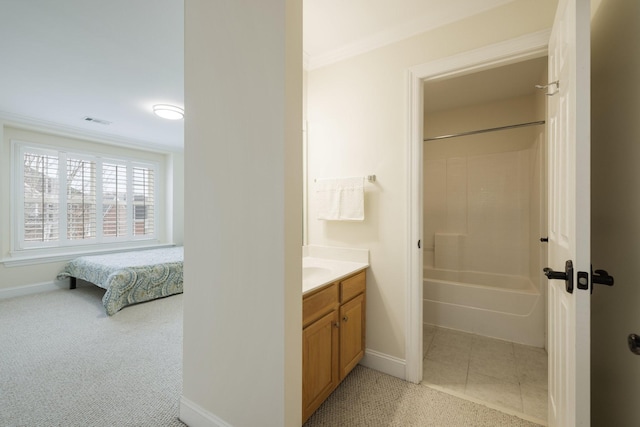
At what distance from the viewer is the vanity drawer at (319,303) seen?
1378 mm

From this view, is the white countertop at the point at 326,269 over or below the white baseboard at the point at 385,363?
over

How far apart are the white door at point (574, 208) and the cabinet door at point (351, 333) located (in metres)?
1.04

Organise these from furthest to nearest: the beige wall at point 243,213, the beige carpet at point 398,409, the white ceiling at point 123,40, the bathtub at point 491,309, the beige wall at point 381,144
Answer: the bathtub at point 491,309 → the beige wall at point 381,144 → the white ceiling at point 123,40 → the beige carpet at point 398,409 → the beige wall at point 243,213

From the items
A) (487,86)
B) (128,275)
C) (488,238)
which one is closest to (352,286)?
(488,238)

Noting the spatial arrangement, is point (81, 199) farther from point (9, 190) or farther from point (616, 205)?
point (616, 205)

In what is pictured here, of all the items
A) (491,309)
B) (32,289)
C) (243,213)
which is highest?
(243,213)

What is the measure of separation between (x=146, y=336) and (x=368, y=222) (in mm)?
2356

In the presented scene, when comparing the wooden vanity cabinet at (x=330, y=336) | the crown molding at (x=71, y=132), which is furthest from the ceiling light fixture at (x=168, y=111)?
Answer: the wooden vanity cabinet at (x=330, y=336)

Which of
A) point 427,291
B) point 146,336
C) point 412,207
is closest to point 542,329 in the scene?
point 427,291

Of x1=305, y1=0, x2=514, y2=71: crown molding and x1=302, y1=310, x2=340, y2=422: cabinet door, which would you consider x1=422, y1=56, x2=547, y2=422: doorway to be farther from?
x1=302, y1=310, x2=340, y2=422: cabinet door

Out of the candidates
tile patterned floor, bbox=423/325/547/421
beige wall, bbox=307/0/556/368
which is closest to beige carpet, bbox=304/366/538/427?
tile patterned floor, bbox=423/325/547/421

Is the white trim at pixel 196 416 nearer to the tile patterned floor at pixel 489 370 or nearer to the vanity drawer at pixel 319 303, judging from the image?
the vanity drawer at pixel 319 303

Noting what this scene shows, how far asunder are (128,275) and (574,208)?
402cm

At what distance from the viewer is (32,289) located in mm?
3762
